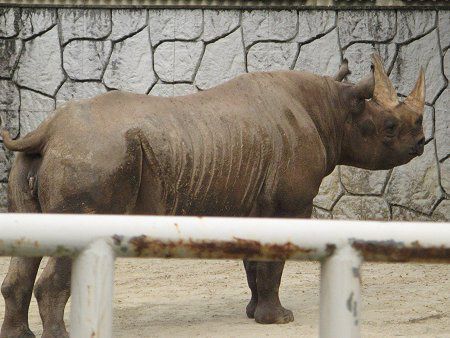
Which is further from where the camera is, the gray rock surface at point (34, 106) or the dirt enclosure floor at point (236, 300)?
the gray rock surface at point (34, 106)

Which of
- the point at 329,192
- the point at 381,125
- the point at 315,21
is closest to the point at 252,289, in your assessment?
the point at 381,125

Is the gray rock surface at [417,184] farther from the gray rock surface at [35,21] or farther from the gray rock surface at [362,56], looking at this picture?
the gray rock surface at [35,21]

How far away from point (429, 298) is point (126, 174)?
93.2 inches

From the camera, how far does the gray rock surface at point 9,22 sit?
8555 millimetres

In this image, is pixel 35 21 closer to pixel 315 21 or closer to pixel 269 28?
pixel 269 28

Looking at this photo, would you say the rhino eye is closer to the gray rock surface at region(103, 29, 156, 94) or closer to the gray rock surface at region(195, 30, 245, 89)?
the gray rock surface at region(195, 30, 245, 89)

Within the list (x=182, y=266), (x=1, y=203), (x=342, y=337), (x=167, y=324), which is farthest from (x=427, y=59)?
(x=342, y=337)

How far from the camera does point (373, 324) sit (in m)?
5.00

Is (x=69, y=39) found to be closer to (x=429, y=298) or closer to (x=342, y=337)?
(x=429, y=298)

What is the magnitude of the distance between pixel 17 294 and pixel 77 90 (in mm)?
4371

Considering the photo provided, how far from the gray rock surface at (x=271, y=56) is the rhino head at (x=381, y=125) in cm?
307

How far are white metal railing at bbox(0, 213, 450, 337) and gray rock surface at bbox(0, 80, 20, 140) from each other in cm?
731

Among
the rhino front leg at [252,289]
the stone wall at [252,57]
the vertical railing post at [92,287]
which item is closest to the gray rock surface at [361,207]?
the stone wall at [252,57]

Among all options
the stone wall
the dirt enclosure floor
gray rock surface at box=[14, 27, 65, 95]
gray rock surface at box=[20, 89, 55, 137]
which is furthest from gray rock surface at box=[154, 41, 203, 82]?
the dirt enclosure floor
